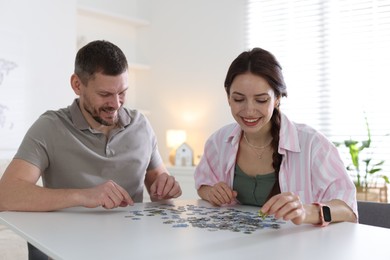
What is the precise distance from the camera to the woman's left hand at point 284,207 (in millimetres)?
1535

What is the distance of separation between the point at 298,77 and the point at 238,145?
318cm

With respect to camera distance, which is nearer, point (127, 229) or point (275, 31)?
point (127, 229)

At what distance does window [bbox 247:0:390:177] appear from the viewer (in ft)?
15.8

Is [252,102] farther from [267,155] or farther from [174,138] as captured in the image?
[174,138]

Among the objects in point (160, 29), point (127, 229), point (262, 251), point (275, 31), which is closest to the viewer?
point (262, 251)

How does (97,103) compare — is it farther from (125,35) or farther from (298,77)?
(125,35)

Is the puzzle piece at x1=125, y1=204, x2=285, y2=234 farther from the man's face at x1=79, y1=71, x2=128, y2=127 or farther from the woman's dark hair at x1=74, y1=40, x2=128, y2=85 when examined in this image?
the woman's dark hair at x1=74, y1=40, x2=128, y2=85

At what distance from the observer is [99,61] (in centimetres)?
223

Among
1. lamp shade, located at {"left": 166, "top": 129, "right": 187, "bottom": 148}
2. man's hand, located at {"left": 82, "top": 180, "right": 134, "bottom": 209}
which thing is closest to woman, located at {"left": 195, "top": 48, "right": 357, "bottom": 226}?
man's hand, located at {"left": 82, "top": 180, "right": 134, "bottom": 209}

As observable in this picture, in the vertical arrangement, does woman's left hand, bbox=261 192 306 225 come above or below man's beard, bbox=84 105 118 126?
below

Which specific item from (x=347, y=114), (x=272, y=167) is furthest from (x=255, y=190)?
(x=347, y=114)

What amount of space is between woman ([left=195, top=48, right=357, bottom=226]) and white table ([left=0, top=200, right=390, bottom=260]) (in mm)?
292

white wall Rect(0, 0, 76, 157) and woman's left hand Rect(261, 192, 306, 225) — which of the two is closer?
woman's left hand Rect(261, 192, 306, 225)

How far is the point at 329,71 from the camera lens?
201 inches
